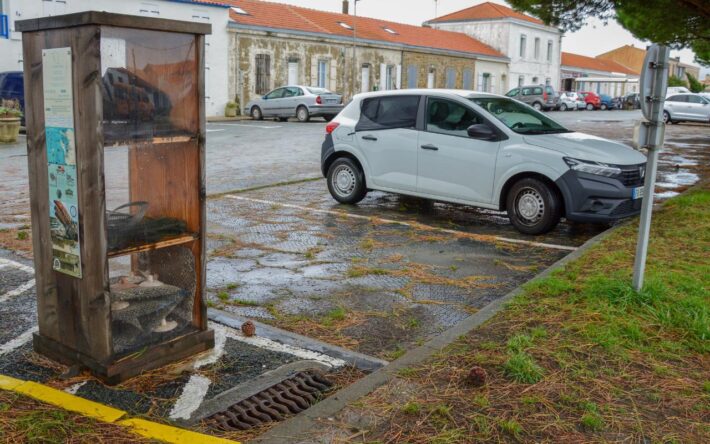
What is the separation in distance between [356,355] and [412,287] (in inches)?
72.4

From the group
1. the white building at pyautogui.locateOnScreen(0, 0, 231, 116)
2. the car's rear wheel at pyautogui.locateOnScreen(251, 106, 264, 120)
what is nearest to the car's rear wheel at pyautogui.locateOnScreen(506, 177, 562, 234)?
the white building at pyautogui.locateOnScreen(0, 0, 231, 116)

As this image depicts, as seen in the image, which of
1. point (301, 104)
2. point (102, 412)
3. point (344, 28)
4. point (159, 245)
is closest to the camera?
point (102, 412)

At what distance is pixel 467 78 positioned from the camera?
55.2 metres

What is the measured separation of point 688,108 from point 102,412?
3825cm

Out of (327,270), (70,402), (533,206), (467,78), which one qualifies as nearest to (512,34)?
(467,78)

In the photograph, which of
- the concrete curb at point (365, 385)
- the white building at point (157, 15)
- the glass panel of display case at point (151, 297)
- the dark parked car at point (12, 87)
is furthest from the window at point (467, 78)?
the glass panel of display case at point (151, 297)

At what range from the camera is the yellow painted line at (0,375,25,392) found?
157 inches

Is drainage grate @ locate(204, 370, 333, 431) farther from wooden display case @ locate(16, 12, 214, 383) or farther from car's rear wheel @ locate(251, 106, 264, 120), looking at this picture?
car's rear wheel @ locate(251, 106, 264, 120)

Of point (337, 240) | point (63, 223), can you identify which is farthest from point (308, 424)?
point (337, 240)

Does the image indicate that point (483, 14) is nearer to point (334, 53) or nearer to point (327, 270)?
point (334, 53)

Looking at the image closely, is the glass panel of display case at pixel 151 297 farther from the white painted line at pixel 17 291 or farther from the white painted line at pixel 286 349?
the white painted line at pixel 17 291

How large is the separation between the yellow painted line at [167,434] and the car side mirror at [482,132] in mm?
6061

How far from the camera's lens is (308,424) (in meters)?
3.60

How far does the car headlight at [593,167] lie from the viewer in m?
8.25
